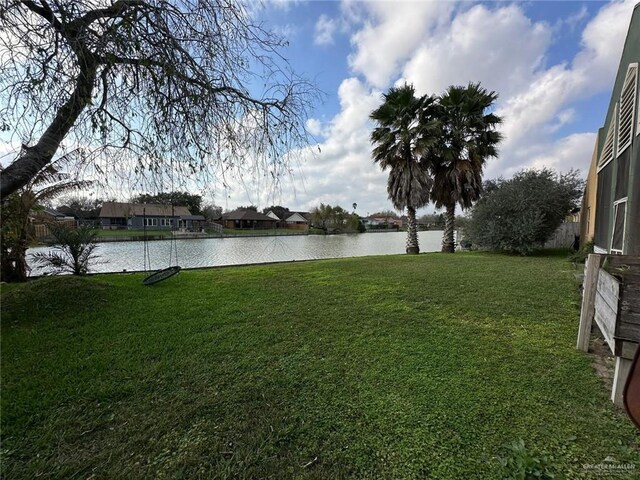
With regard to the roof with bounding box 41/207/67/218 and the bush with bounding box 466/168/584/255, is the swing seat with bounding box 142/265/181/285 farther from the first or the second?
the bush with bounding box 466/168/584/255

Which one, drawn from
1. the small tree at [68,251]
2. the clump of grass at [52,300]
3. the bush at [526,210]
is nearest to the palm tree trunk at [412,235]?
the bush at [526,210]

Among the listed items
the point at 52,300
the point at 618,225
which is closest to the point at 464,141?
the point at 618,225

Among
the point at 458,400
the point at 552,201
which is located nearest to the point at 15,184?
the point at 458,400

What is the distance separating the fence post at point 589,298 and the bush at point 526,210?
994cm

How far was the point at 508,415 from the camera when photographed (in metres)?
2.05

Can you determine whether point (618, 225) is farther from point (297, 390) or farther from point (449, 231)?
point (449, 231)

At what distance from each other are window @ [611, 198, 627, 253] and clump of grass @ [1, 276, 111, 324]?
989cm

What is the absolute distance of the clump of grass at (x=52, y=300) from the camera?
13.9ft

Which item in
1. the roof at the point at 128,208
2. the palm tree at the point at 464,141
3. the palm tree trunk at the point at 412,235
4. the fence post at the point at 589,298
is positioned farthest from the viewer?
the palm tree trunk at the point at 412,235

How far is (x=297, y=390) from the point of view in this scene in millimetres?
2451

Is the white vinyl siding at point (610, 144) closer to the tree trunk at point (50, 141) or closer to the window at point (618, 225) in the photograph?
the window at point (618, 225)

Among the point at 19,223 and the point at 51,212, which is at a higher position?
the point at 51,212

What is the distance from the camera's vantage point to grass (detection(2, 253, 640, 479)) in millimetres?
1735

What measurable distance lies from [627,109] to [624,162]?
1067 millimetres
